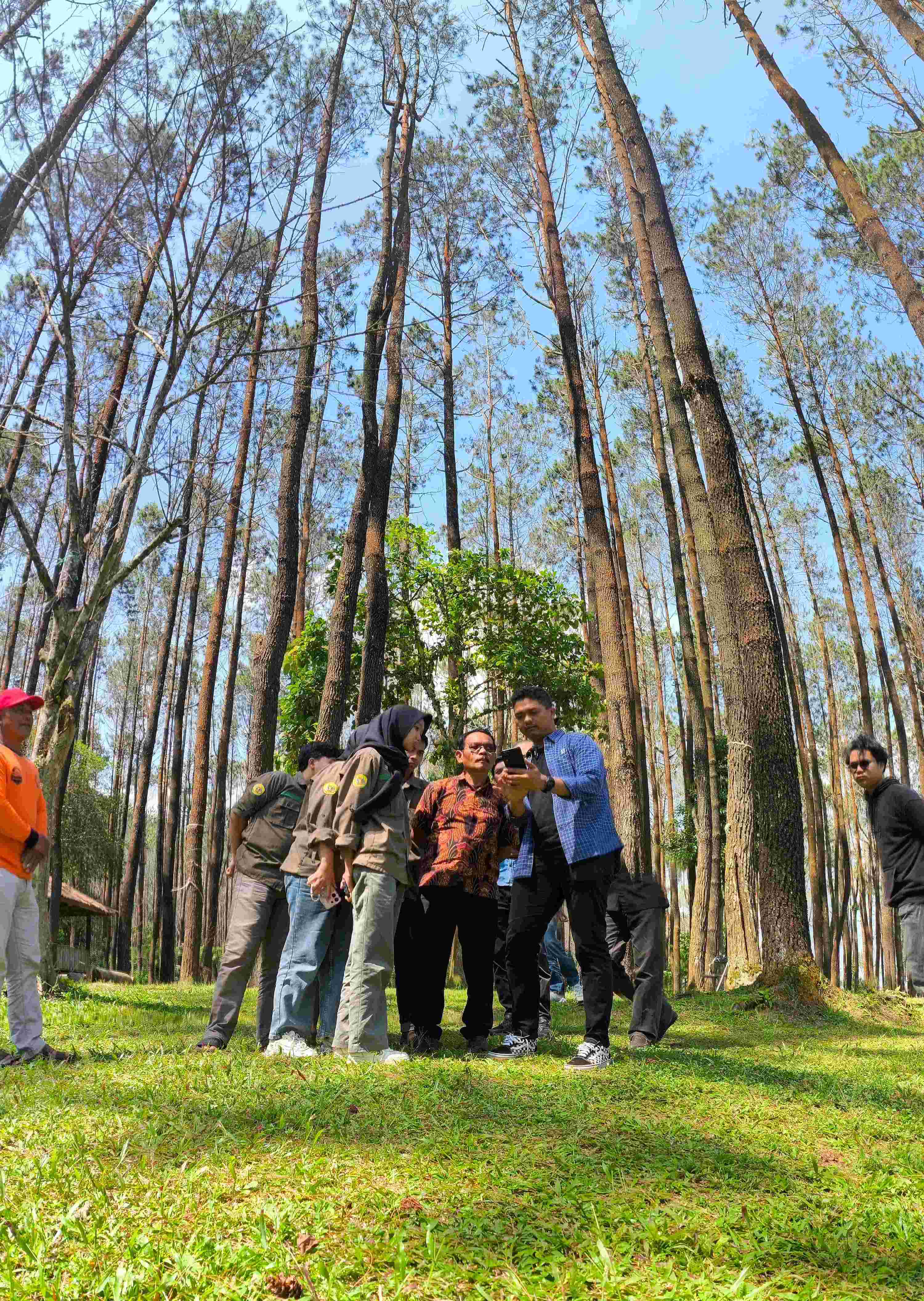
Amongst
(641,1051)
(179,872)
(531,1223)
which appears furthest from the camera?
(179,872)

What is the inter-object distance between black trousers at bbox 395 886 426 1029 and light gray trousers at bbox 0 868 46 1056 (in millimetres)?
1879

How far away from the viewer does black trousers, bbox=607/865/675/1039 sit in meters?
5.07

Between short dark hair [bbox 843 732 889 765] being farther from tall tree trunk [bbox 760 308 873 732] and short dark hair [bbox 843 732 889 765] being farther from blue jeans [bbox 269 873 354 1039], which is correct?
tall tree trunk [bbox 760 308 873 732]

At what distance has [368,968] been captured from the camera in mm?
4258

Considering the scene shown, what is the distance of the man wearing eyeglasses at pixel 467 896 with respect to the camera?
4.96 metres

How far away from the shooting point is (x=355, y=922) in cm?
439

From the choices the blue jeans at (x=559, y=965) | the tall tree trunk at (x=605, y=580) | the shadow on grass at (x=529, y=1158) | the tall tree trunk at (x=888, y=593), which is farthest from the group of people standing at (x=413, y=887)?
the tall tree trunk at (x=888, y=593)

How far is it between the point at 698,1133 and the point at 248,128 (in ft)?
31.5

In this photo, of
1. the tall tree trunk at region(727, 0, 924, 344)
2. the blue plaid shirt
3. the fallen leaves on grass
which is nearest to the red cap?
the blue plaid shirt

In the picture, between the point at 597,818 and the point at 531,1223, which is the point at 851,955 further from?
the point at 531,1223

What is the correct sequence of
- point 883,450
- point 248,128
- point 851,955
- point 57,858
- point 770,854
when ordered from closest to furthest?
point 770,854 → point 248,128 → point 57,858 → point 883,450 → point 851,955

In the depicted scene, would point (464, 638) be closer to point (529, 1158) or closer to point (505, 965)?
point (505, 965)

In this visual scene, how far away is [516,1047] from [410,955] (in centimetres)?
87

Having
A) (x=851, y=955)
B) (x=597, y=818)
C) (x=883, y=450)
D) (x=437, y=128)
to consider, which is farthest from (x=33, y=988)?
(x=851, y=955)
